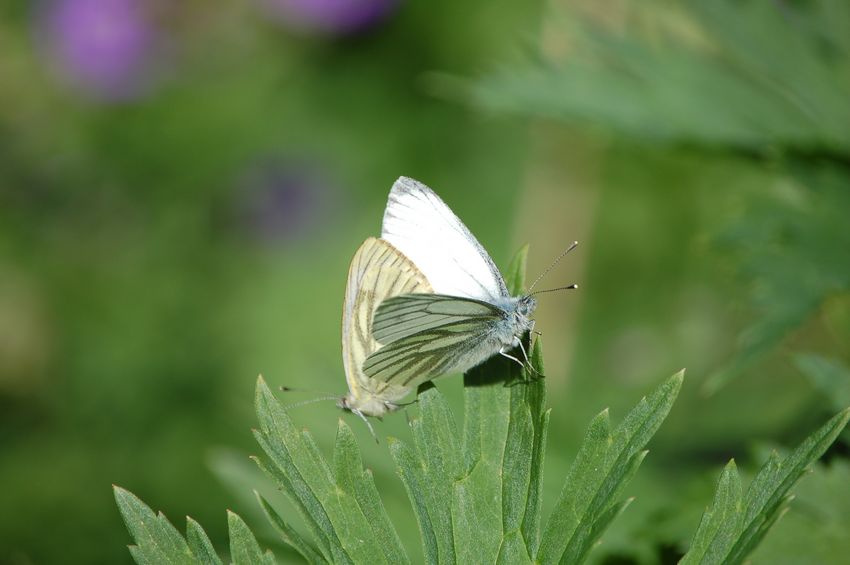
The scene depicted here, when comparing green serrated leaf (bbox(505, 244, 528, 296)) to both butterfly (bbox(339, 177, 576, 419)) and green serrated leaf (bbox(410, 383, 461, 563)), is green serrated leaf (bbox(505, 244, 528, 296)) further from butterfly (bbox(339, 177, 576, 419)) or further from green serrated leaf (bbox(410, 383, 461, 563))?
green serrated leaf (bbox(410, 383, 461, 563))

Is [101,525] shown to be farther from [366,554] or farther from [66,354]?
[366,554]

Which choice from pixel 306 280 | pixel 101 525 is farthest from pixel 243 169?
pixel 101 525

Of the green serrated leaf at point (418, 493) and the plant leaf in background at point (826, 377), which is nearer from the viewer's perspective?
the green serrated leaf at point (418, 493)

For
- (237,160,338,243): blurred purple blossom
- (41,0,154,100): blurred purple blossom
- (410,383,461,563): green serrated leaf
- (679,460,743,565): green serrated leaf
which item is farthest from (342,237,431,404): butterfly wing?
(41,0,154,100): blurred purple blossom

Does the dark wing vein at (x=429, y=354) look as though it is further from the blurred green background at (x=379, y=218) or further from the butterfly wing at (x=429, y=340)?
the blurred green background at (x=379, y=218)

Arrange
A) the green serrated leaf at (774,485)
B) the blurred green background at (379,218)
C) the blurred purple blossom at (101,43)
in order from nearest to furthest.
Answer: the green serrated leaf at (774,485) → the blurred green background at (379,218) → the blurred purple blossom at (101,43)

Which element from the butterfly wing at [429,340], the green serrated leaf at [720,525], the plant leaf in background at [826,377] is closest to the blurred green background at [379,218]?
the plant leaf in background at [826,377]

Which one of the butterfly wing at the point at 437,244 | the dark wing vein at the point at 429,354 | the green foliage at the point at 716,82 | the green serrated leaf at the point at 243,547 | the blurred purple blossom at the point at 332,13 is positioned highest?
the blurred purple blossom at the point at 332,13
